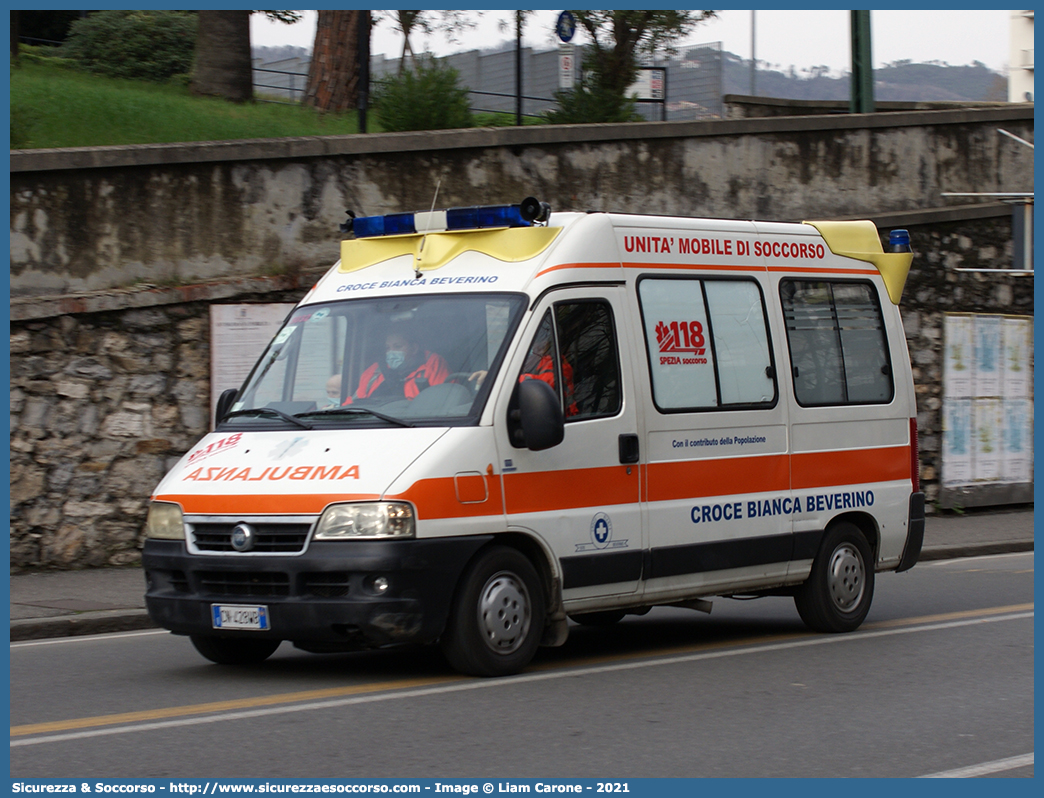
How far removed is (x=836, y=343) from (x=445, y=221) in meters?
3.12

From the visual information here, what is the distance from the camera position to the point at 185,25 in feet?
96.2

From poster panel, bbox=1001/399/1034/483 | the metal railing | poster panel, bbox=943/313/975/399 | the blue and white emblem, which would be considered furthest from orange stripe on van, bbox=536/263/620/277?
the metal railing

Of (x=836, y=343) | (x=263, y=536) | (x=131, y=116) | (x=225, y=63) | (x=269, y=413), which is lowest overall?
(x=263, y=536)

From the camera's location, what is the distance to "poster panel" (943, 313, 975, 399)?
18875 millimetres

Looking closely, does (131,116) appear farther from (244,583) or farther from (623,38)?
(244,583)

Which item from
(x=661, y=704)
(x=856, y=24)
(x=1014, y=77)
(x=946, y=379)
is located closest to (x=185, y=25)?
(x=856, y=24)

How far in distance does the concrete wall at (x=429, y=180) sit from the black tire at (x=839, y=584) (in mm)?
3783

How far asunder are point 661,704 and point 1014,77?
31968 millimetres

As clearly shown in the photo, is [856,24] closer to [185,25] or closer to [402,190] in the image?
[402,190]

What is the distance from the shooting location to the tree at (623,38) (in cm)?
2067

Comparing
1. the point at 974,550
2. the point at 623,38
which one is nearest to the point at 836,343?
the point at 974,550

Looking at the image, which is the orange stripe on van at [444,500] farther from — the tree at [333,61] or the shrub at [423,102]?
the tree at [333,61]

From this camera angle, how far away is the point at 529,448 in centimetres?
768

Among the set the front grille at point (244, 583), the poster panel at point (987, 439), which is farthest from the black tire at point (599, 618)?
the poster panel at point (987, 439)
